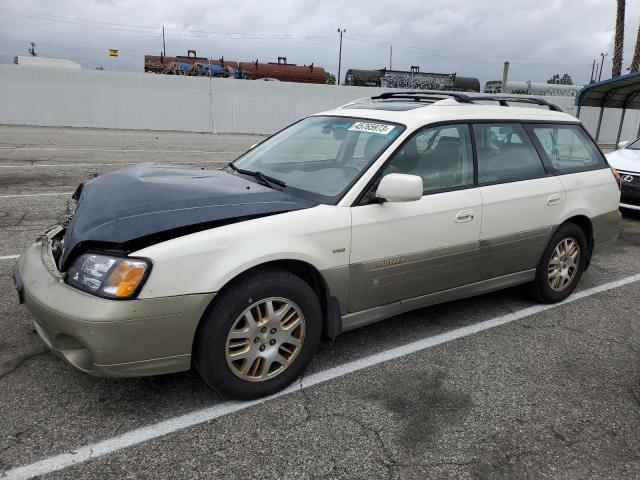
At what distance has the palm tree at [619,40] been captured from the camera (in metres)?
22.2

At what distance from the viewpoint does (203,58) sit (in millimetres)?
32125

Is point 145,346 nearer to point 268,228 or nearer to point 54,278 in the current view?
point 54,278

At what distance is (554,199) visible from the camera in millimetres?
4242

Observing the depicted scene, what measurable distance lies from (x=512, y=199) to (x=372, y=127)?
123 cm

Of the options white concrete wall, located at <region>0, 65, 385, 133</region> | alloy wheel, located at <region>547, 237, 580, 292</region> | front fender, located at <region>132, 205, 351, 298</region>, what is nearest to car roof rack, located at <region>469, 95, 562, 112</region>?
alloy wheel, located at <region>547, 237, 580, 292</region>

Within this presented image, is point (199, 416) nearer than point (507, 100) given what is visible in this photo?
Yes

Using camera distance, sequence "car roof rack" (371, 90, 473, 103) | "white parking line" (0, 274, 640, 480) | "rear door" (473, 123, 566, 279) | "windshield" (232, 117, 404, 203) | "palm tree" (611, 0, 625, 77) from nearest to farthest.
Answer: "white parking line" (0, 274, 640, 480)
"windshield" (232, 117, 404, 203)
"rear door" (473, 123, 566, 279)
"car roof rack" (371, 90, 473, 103)
"palm tree" (611, 0, 625, 77)

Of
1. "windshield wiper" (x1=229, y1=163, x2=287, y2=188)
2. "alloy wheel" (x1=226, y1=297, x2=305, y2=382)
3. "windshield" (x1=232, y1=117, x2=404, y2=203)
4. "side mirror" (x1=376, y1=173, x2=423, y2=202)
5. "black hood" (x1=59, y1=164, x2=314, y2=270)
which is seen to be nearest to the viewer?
"black hood" (x1=59, y1=164, x2=314, y2=270)

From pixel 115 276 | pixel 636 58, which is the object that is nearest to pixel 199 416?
pixel 115 276

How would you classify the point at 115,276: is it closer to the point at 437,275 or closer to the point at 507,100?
the point at 437,275

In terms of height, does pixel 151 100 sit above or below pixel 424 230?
above

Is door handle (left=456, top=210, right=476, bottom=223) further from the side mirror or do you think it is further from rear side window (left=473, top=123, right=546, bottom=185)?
the side mirror

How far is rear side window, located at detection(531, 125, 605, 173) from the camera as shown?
4383 millimetres

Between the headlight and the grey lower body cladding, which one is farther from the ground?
the headlight
